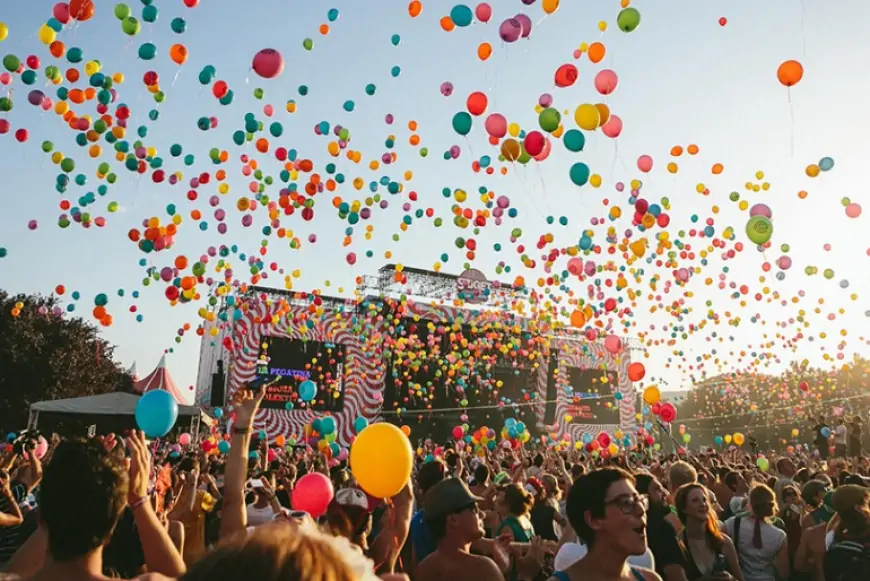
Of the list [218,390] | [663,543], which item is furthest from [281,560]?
[218,390]

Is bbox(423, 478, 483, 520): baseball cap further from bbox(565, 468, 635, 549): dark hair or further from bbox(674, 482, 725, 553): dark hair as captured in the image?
bbox(674, 482, 725, 553): dark hair

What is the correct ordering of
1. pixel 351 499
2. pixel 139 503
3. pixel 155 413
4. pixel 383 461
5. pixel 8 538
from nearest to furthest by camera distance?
pixel 139 503 < pixel 351 499 < pixel 383 461 < pixel 8 538 < pixel 155 413

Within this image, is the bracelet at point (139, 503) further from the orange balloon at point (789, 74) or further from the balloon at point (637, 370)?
the balloon at point (637, 370)

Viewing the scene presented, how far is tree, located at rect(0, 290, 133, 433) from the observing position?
70.9 ft

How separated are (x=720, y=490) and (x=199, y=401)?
27.1 metres

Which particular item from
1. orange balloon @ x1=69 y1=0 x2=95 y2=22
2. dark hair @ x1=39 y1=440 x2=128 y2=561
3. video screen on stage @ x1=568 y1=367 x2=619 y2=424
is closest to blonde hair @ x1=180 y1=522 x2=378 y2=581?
dark hair @ x1=39 y1=440 x2=128 y2=561

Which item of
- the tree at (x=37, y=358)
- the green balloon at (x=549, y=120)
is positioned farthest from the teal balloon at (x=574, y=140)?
the tree at (x=37, y=358)

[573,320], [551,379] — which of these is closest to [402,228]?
[573,320]

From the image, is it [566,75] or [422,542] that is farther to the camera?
[566,75]

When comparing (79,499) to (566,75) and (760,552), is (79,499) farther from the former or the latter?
(566,75)

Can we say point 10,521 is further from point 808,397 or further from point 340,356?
point 808,397

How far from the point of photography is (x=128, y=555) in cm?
278

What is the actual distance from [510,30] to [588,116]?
4.34 feet

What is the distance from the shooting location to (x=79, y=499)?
1911mm
